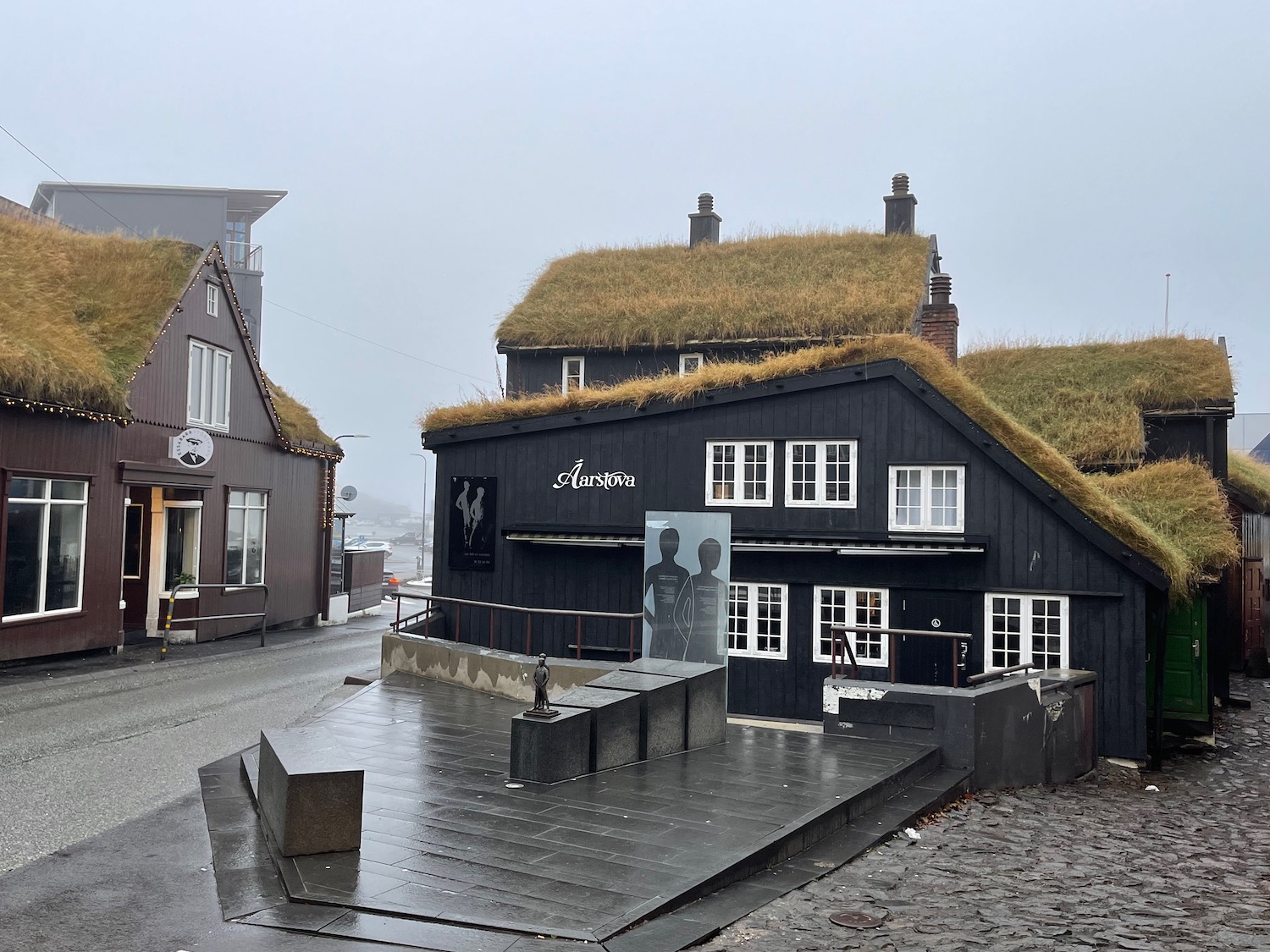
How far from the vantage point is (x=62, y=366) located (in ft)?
63.3

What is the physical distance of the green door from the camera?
63.8 feet

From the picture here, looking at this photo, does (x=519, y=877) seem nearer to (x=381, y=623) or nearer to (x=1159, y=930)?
(x=1159, y=930)

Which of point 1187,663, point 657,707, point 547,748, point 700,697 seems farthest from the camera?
point 1187,663

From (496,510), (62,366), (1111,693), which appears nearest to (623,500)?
(496,510)

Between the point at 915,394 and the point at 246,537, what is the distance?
16.7 m

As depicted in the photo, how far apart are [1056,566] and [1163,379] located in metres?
7.65

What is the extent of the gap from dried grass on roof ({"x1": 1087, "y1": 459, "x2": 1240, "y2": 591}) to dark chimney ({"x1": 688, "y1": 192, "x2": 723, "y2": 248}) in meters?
14.8

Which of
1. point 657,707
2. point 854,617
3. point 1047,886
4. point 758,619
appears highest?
point 854,617

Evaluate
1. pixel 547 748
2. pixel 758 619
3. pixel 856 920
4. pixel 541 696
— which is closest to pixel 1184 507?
pixel 758 619

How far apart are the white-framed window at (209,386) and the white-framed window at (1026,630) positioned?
17.2 metres

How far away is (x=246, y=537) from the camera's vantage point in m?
26.5

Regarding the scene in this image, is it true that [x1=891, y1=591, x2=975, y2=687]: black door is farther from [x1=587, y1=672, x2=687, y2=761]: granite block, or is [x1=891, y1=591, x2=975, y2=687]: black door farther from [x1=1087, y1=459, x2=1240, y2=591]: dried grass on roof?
[x1=587, y1=672, x2=687, y2=761]: granite block

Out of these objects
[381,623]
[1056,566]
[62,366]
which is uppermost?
[62,366]

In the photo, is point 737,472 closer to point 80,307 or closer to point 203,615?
point 203,615
